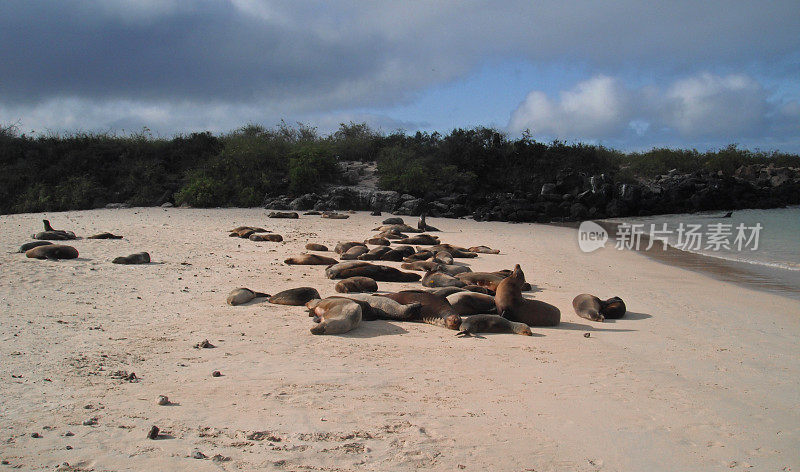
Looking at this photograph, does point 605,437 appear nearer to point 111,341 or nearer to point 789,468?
point 789,468

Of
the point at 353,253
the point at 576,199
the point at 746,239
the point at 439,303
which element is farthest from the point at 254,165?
the point at 439,303

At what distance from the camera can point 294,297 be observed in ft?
23.9

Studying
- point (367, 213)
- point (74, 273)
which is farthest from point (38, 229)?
point (367, 213)

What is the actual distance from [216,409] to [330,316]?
237 centimetres

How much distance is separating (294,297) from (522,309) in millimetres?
2755

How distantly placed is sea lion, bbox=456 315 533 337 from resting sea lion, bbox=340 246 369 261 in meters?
4.95

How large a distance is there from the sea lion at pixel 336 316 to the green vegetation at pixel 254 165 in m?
19.1

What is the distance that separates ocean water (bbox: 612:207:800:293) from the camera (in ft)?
41.0

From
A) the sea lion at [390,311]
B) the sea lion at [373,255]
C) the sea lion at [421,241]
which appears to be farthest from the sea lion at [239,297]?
the sea lion at [421,241]

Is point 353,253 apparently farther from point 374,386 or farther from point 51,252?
point 374,386

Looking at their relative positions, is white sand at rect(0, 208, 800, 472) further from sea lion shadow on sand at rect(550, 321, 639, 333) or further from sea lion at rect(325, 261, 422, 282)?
sea lion at rect(325, 261, 422, 282)

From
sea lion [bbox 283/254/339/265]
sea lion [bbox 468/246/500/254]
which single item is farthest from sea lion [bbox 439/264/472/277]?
sea lion [bbox 468/246/500/254]

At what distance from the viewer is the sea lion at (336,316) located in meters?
5.96

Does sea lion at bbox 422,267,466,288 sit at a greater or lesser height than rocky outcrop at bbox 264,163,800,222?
lesser
